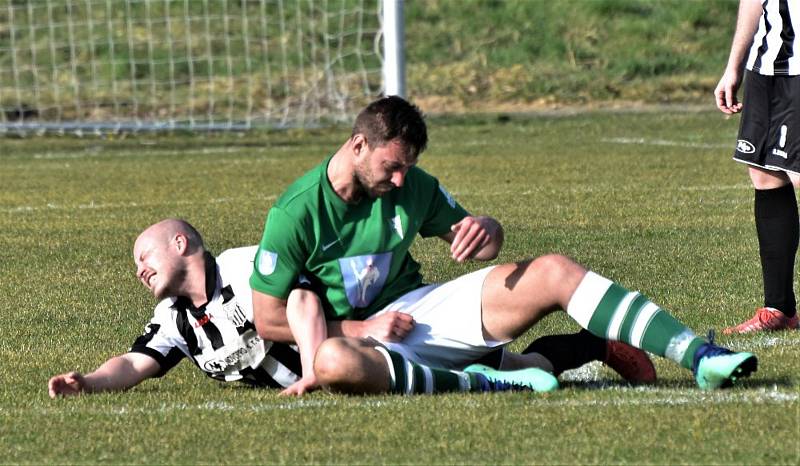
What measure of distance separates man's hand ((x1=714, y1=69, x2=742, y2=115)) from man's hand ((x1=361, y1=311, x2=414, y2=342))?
212cm

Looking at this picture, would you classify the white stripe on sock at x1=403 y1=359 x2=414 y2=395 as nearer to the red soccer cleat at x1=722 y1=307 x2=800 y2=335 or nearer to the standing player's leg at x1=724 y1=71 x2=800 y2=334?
the red soccer cleat at x1=722 y1=307 x2=800 y2=335

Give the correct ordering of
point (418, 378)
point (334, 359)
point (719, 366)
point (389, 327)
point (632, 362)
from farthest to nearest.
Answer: point (632, 362), point (389, 327), point (418, 378), point (334, 359), point (719, 366)

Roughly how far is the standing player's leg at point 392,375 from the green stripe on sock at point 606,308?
232 mm

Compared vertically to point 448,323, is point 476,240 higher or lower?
higher

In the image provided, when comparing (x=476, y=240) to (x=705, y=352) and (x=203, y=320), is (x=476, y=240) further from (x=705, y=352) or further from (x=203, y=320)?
(x=203, y=320)

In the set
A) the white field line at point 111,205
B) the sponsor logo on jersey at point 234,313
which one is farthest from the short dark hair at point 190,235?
the white field line at point 111,205

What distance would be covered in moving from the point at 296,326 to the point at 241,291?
1.27ft

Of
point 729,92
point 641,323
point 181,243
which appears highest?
point 729,92

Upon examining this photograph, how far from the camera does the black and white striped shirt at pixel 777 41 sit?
6.63 m

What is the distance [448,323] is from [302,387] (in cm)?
56

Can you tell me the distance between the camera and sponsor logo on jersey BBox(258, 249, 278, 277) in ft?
17.0

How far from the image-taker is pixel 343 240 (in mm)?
5281

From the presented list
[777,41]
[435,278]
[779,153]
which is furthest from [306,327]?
[435,278]

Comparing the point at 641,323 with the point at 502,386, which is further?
the point at 502,386
